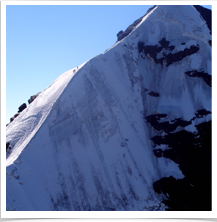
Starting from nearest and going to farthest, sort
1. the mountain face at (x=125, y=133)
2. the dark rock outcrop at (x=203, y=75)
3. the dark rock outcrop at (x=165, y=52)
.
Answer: the mountain face at (x=125, y=133), the dark rock outcrop at (x=203, y=75), the dark rock outcrop at (x=165, y=52)

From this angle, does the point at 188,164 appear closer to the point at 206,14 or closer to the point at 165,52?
the point at 165,52

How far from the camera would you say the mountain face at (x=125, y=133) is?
884 inches

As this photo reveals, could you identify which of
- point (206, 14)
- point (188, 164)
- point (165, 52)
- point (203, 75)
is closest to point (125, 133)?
point (188, 164)

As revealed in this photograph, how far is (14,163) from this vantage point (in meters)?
21.7

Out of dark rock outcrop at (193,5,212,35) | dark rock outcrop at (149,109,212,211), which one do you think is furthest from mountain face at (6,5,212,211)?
dark rock outcrop at (193,5,212,35)

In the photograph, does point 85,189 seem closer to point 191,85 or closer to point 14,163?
point 14,163

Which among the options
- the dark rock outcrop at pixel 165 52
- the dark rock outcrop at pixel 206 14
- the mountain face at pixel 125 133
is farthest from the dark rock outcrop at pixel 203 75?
the dark rock outcrop at pixel 206 14

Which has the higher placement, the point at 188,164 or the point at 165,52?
the point at 165,52

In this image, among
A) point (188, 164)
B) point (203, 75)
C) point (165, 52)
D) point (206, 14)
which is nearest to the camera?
point (188, 164)

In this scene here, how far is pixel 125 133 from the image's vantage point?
2862 centimetres

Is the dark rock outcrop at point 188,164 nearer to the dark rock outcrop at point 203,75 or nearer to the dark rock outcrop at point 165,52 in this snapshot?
the dark rock outcrop at point 203,75

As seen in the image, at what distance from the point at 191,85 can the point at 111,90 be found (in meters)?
12.7

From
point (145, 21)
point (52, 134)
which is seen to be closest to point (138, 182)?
point (52, 134)

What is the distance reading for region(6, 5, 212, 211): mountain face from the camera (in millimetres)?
22453
